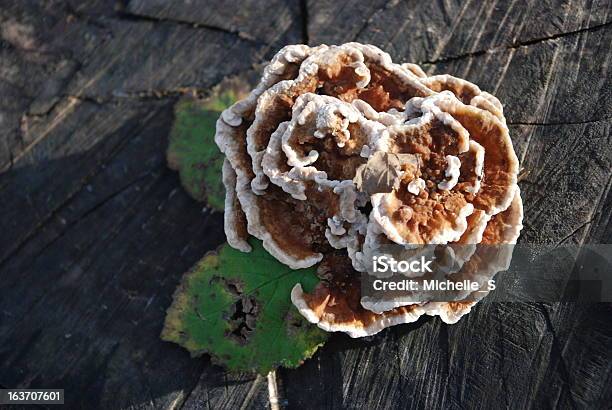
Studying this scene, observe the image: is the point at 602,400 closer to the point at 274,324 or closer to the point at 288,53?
the point at 274,324

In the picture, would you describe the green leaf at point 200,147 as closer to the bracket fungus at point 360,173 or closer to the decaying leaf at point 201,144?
the decaying leaf at point 201,144

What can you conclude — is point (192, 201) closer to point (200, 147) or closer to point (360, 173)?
point (200, 147)

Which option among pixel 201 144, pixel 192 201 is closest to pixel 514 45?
pixel 201 144

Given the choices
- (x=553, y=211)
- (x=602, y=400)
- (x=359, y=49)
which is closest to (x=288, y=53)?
(x=359, y=49)

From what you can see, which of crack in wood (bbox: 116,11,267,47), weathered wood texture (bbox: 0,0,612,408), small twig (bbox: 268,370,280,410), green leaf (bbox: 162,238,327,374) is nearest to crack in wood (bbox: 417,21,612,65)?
weathered wood texture (bbox: 0,0,612,408)

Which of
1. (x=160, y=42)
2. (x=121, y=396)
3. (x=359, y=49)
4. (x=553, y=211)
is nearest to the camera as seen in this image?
(x=359, y=49)

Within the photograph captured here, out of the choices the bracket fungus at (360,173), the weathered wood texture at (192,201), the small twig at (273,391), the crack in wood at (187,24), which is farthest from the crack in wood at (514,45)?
the small twig at (273,391)

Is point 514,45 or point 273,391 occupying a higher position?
point 514,45
